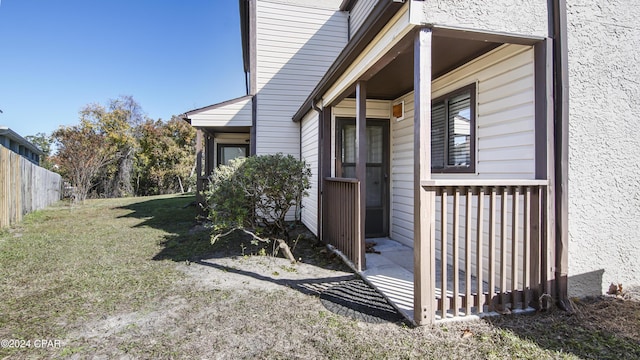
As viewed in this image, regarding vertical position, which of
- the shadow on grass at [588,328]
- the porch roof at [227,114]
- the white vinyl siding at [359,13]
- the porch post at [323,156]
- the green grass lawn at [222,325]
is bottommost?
the green grass lawn at [222,325]

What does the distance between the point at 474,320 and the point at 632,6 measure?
3.32m

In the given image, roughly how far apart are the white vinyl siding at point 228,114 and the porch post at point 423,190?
5.98 meters

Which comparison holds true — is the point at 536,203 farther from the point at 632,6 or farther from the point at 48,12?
the point at 48,12

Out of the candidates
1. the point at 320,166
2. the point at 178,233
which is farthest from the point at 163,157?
the point at 320,166

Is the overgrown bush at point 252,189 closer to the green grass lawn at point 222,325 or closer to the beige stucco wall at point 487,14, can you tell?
the green grass lawn at point 222,325

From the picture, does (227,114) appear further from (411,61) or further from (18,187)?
(18,187)

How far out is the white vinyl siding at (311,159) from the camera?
579cm

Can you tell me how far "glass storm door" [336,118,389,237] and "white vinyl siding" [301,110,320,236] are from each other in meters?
0.52

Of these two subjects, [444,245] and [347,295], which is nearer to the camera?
[444,245]

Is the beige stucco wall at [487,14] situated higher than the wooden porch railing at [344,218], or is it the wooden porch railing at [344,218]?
the beige stucco wall at [487,14]

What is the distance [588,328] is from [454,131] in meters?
2.43

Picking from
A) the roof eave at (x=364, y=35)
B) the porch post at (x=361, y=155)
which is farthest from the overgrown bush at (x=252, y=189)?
the roof eave at (x=364, y=35)

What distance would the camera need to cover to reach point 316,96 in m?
5.02

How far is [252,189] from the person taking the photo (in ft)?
13.9
